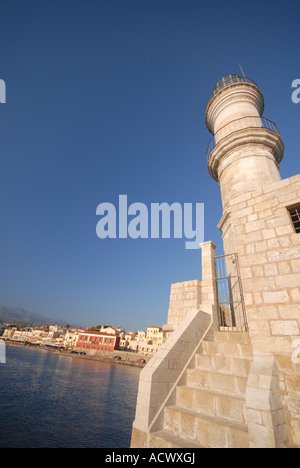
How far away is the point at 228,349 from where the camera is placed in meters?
4.51

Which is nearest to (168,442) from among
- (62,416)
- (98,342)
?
(62,416)

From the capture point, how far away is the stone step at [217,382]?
→ 3.61 metres

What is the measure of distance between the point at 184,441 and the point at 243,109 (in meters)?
14.4

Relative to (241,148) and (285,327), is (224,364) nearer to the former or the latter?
(285,327)

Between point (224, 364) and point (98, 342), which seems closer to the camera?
point (224, 364)

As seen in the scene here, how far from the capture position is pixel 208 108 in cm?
1383

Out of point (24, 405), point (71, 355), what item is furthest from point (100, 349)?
point (24, 405)

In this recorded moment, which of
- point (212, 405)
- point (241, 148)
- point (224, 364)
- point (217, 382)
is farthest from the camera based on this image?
point (241, 148)

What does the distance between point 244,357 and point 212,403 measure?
115cm

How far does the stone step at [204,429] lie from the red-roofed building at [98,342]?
70.1m

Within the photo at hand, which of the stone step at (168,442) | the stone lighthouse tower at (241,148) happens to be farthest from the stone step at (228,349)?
the stone lighthouse tower at (241,148)

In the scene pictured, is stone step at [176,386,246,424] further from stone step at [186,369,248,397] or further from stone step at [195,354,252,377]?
stone step at [195,354,252,377]

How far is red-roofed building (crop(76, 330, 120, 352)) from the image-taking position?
6550cm
